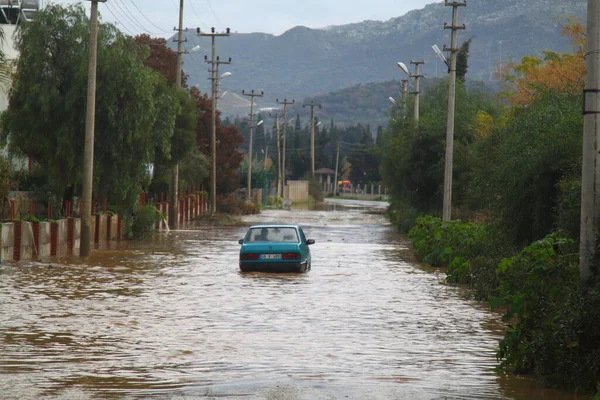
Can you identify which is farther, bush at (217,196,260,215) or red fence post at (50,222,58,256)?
bush at (217,196,260,215)

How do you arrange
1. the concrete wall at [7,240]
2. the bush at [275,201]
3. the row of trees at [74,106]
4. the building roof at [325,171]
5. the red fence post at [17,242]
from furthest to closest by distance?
the building roof at [325,171], the bush at [275,201], the row of trees at [74,106], the red fence post at [17,242], the concrete wall at [7,240]

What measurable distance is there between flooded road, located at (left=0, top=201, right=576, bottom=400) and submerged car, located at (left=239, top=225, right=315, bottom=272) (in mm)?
293

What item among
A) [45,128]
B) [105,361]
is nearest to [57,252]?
[45,128]

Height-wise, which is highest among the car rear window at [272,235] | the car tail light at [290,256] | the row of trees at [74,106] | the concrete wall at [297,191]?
the row of trees at [74,106]

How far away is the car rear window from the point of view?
28.0 metres

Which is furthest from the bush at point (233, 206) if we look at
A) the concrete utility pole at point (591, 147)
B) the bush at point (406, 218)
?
the concrete utility pole at point (591, 147)

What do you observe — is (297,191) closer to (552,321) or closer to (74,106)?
(74,106)

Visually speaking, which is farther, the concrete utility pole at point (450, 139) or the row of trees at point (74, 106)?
the concrete utility pole at point (450, 139)

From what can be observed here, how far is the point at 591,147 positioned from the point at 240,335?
20.7 ft

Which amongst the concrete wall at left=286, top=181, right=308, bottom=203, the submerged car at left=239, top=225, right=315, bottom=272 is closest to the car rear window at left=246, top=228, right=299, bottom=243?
the submerged car at left=239, top=225, right=315, bottom=272

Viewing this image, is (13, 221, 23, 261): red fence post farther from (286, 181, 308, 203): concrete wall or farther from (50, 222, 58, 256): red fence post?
(286, 181, 308, 203): concrete wall

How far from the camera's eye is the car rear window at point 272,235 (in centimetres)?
2803

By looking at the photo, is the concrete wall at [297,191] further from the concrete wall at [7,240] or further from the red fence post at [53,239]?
the concrete wall at [7,240]

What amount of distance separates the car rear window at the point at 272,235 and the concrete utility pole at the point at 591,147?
1584 centimetres
